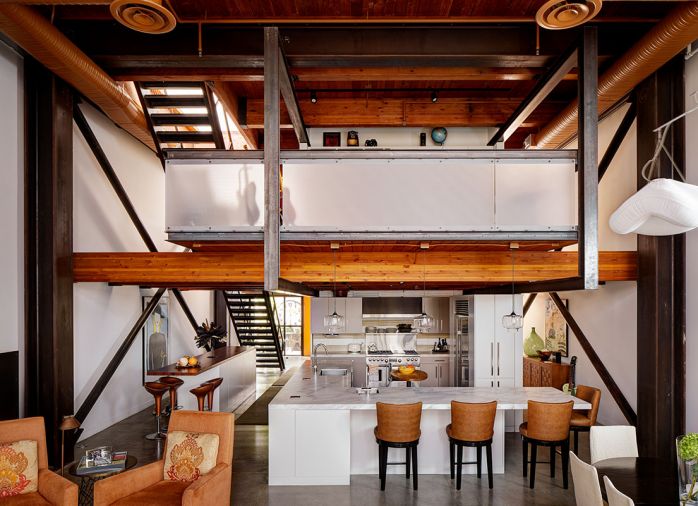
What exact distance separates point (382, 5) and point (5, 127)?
4168 mm

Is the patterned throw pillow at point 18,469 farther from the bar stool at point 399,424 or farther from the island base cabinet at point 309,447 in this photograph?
the bar stool at point 399,424

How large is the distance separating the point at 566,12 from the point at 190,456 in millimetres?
4613

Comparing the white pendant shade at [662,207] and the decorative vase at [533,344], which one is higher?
the white pendant shade at [662,207]

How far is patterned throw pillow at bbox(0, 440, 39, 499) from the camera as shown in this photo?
3742mm

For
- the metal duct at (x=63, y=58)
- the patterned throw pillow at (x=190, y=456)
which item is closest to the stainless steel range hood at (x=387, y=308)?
the metal duct at (x=63, y=58)

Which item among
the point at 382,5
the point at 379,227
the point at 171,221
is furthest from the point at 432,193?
the point at 171,221

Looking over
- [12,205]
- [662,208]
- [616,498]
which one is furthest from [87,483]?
[662,208]

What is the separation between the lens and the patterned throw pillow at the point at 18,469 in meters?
3.74

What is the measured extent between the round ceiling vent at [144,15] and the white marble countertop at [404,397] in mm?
3768

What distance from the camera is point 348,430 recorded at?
16.9 ft

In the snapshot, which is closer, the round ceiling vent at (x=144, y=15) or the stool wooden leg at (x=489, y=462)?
the round ceiling vent at (x=144, y=15)

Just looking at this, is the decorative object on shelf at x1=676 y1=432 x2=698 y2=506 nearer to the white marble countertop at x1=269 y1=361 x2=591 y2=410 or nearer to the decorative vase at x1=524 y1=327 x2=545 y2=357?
the white marble countertop at x1=269 y1=361 x2=591 y2=410

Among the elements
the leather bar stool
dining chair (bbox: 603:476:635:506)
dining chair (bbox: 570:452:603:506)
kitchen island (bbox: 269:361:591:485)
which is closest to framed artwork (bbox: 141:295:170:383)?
kitchen island (bbox: 269:361:591:485)

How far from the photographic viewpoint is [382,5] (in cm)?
445
